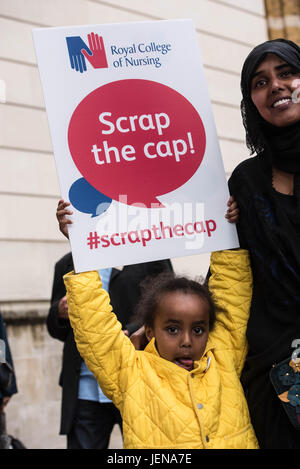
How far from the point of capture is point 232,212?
2766 mm

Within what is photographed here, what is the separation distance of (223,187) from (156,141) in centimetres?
33

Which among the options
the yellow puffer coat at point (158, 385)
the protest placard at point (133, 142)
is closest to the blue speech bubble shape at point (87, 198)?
the protest placard at point (133, 142)

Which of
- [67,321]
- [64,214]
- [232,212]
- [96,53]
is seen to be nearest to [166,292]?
[232,212]

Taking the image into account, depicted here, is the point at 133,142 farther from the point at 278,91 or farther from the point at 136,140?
the point at 278,91

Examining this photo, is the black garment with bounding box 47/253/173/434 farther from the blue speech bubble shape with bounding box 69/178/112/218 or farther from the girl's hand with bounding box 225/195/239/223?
the blue speech bubble shape with bounding box 69/178/112/218

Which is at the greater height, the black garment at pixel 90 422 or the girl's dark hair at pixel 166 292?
the girl's dark hair at pixel 166 292

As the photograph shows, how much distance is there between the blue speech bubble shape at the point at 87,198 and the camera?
8.69ft

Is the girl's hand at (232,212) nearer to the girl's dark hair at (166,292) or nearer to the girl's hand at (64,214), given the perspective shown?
the girl's dark hair at (166,292)

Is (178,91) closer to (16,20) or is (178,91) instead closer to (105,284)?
(105,284)

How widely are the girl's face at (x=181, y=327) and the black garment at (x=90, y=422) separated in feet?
6.28

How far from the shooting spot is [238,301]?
273 cm

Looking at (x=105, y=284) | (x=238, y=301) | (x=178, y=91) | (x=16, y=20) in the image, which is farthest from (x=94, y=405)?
(x=16, y=20)

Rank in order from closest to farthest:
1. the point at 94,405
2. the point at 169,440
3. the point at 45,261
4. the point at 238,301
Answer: the point at 169,440, the point at 238,301, the point at 94,405, the point at 45,261

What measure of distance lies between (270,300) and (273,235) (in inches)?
9.7
